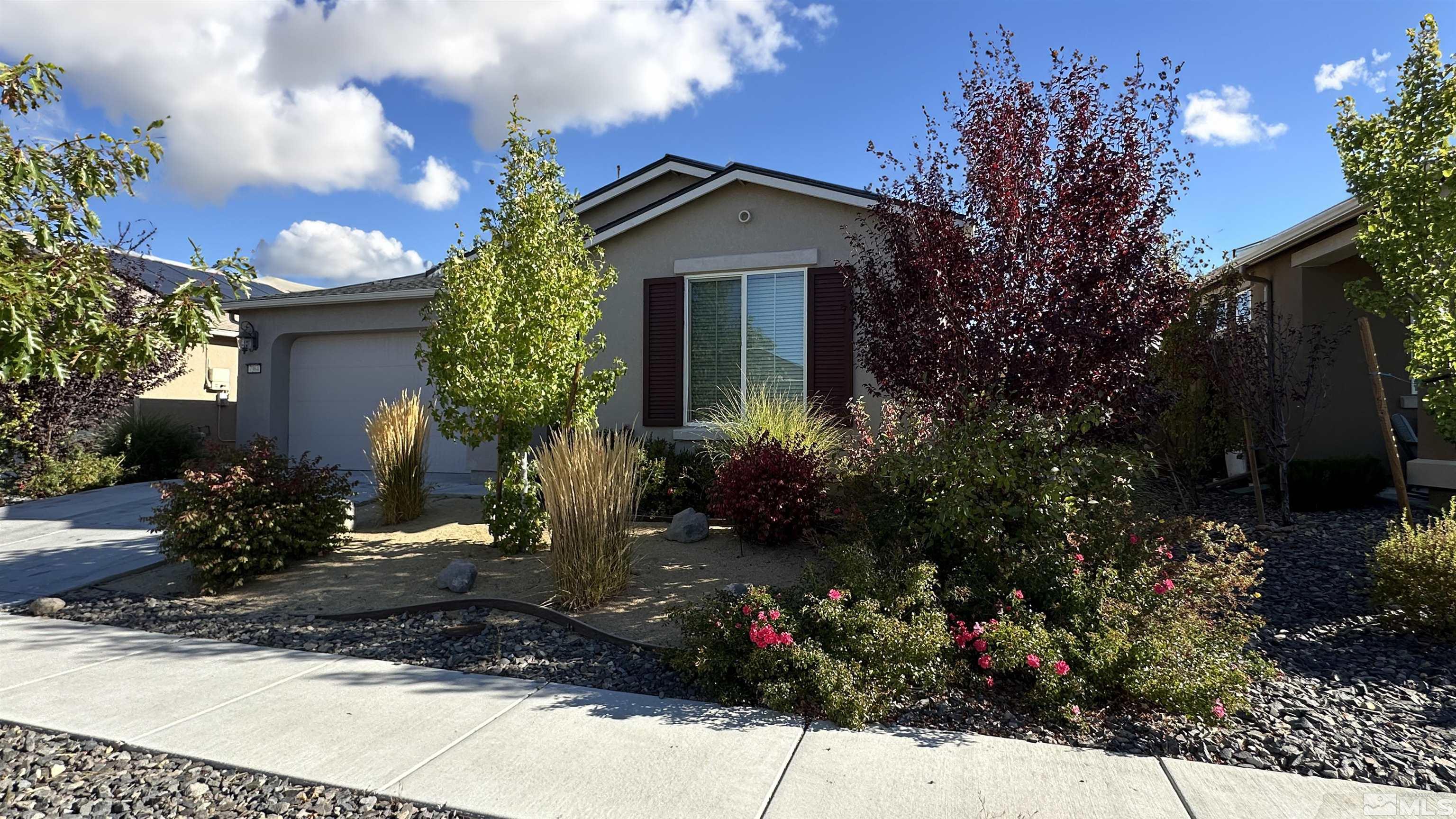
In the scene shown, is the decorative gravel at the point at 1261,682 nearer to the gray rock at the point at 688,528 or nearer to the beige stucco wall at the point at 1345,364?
the gray rock at the point at 688,528

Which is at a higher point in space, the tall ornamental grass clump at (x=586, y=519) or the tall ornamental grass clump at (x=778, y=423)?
the tall ornamental grass clump at (x=778, y=423)

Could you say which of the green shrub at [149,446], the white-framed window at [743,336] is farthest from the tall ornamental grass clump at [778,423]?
the green shrub at [149,446]

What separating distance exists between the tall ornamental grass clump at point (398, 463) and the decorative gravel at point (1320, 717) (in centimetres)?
632

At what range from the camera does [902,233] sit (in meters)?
5.70

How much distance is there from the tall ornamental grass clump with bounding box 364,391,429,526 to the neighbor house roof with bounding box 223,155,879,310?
2.75 metres

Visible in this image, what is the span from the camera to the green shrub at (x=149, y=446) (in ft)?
40.9

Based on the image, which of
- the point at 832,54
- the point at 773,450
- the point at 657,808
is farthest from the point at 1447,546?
the point at 832,54

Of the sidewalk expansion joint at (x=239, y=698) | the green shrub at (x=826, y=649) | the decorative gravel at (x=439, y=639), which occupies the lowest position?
the sidewalk expansion joint at (x=239, y=698)

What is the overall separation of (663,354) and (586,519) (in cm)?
453

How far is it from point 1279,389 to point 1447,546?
3.61 meters

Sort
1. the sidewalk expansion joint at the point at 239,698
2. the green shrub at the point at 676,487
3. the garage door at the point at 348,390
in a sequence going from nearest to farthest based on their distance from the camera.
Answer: the sidewalk expansion joint at the point at 239,698, the green shrub at the point at 676,487, the garage door at the point at 348,390

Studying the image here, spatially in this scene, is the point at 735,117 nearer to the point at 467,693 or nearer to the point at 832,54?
the point at 832,54

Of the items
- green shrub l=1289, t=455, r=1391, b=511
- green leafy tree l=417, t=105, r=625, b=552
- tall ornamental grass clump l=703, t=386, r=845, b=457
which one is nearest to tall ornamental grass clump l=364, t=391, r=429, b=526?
green leafy tree l=417, t=105, r=625, b=552

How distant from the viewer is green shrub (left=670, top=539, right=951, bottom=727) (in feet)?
12.8
